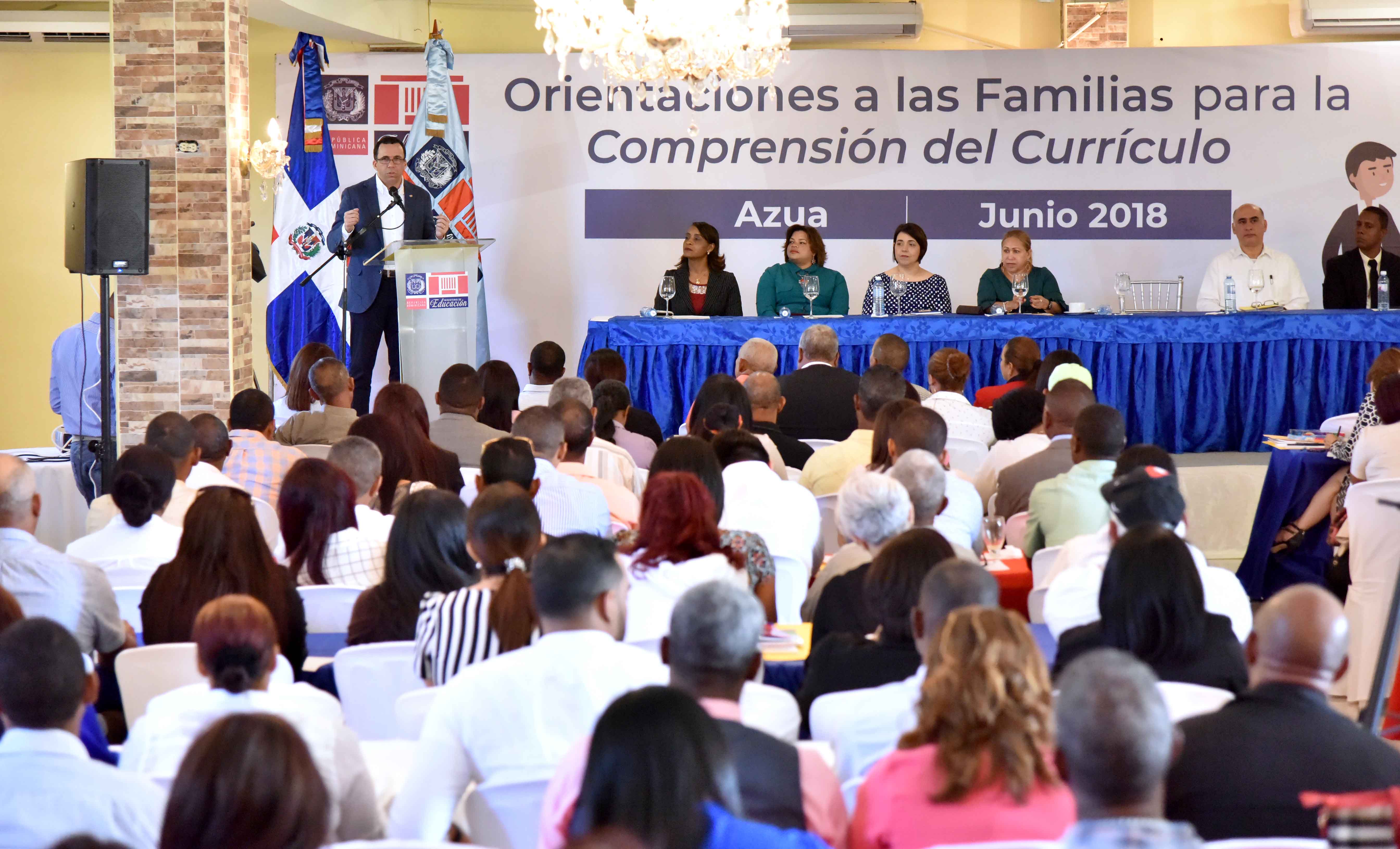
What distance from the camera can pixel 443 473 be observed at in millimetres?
4914

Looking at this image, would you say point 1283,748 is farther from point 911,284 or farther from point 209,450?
point 911,284

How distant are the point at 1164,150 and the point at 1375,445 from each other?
537cm

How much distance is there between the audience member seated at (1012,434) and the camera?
198 inches

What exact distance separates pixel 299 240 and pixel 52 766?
25.9 ft

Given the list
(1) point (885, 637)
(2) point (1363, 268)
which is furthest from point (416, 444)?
(2) point (1363, 268)

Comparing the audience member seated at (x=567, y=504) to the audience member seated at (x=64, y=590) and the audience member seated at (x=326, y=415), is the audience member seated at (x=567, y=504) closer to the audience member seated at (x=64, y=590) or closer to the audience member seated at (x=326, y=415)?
the audience member seated at (x=64, y=590)

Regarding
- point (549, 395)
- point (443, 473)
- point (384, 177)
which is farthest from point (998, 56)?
point (443, 473)

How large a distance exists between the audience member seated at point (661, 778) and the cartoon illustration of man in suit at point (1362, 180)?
9208mm

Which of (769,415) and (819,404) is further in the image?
(819,404)

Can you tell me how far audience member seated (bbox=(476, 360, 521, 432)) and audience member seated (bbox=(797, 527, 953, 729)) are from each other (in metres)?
3.29

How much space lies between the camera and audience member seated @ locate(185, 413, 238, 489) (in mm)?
4648

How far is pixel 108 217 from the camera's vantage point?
20.1 feet

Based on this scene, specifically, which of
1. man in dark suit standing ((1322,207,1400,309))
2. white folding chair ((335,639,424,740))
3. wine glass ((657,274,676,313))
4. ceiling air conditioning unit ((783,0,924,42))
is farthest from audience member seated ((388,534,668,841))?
ceiling air conditioning unit ((783,0,924,42))

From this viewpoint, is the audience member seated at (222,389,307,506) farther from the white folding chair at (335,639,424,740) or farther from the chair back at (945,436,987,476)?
the chair back at (945,436,987,476)
